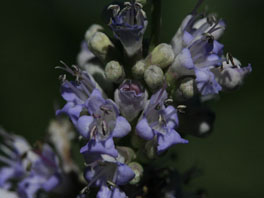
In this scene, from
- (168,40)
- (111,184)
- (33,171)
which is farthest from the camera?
(168,40)

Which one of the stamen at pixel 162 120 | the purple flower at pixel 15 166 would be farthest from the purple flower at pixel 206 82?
the purple flower at pixel 15 166

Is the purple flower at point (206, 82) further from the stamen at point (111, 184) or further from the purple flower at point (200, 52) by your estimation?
the stamen at point (111, 184)

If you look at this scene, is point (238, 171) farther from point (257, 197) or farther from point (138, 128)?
point (138, 128)

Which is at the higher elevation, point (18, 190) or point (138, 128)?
point (138, 128)

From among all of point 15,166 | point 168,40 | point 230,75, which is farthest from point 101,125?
point 168,40

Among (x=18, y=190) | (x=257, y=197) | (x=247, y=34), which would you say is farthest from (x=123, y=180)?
(x=247, y=34)

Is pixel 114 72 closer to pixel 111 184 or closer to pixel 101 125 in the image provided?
pixel 101 125
